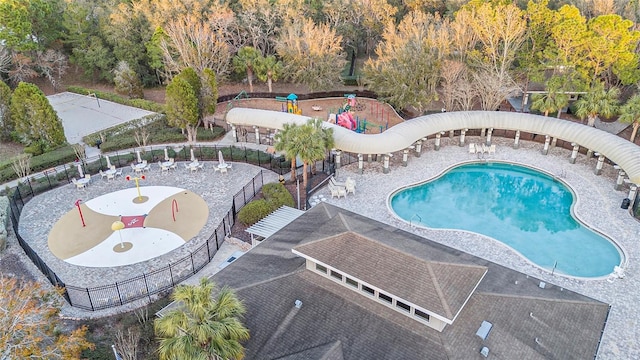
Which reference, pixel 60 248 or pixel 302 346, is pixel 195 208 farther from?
pixel 302 346

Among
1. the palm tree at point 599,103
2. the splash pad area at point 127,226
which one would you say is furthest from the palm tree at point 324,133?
the palm tree at point 599,103

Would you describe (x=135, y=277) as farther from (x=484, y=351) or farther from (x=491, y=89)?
(x=491, y=89)

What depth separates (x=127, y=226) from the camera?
2798 centimetres

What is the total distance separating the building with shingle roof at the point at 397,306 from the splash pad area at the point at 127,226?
768cm

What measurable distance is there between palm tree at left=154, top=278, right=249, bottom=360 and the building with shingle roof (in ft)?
9.01

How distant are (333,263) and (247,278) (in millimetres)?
4122

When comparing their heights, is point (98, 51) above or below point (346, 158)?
above

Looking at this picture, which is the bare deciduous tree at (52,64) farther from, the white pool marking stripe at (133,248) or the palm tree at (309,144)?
the palm tree at (309,144)

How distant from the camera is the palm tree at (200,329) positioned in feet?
44.7

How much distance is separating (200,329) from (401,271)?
8.17 m

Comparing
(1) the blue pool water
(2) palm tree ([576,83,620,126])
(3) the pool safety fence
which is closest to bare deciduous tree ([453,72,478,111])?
(1) the blue pool water

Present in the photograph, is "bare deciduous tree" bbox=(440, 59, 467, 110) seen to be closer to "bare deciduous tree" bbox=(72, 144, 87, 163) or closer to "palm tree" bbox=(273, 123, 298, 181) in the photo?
"palm tree" bbox=(273, 123, 298, 181)

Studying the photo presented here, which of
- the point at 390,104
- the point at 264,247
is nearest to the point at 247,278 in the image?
the point at 264,247

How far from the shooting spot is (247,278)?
65.5 feet
